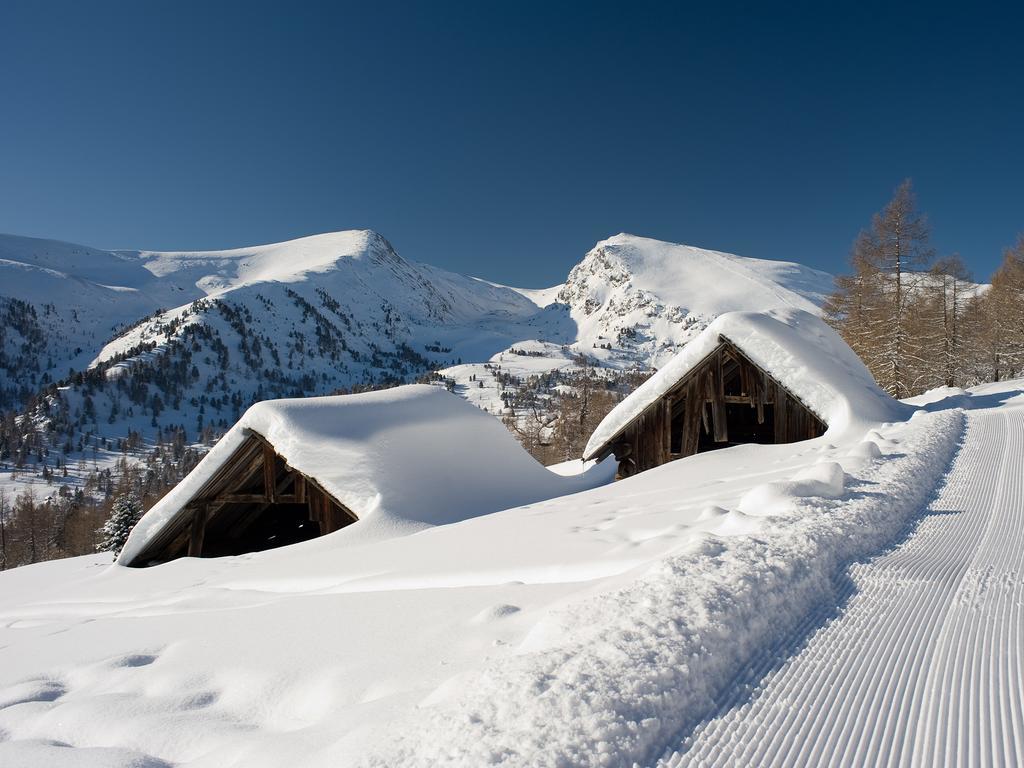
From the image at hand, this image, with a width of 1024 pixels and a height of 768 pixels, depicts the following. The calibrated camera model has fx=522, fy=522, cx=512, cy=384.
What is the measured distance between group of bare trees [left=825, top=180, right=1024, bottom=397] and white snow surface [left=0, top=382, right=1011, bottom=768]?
755 inches

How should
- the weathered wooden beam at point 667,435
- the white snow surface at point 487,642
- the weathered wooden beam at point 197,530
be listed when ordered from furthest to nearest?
the weathered wooden beam at point 667,435
the weathered wooden beam at point 197,530
the white snow surface at point 487,642

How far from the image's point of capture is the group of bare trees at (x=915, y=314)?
21062 millimetres

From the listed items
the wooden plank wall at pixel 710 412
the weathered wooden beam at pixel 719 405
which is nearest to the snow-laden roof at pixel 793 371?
the wooden plank wall at pixel 710 412

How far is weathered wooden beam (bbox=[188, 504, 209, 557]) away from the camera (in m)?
9.81

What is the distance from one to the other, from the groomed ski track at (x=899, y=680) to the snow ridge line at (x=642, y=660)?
109 millimetres

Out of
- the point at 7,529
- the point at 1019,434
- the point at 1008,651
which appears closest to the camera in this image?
the point at 1008,651

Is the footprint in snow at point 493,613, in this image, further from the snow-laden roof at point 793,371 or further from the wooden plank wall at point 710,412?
the wooden plank wall at point 710,412

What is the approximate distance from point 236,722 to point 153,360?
231 metres

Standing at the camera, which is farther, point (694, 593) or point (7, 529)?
point (7, 529)

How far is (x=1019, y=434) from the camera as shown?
7.09 metres

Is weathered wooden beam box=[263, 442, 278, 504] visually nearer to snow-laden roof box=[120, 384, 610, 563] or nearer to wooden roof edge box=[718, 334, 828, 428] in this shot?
snow-laden roof box=[120, 384, 610, 563]

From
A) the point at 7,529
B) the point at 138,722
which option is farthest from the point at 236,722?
the point at 7,529

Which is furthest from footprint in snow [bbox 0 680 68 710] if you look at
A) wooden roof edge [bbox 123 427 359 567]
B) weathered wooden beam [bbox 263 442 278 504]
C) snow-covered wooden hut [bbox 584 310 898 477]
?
snow-covered wooden hut [bbox 584 310 898 477]

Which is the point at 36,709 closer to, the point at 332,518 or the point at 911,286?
the point at 332,518
